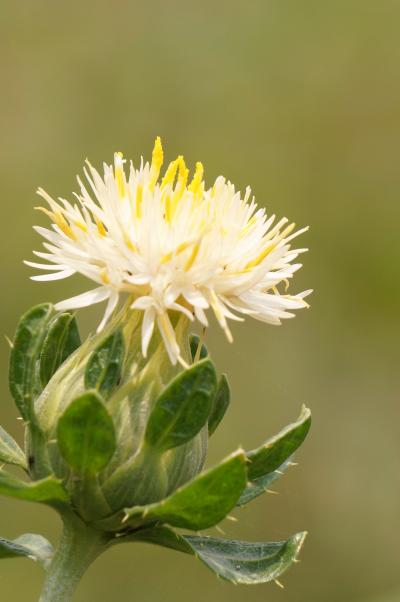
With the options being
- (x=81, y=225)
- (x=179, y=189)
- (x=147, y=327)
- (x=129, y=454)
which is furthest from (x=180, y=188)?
(x=129, y=454)

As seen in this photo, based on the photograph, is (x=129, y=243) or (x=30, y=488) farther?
(x=129, y=243)

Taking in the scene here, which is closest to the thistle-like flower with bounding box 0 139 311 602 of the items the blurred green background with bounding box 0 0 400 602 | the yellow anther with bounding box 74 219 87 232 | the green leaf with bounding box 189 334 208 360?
the yellow anther with bounding box 74 219 87 232

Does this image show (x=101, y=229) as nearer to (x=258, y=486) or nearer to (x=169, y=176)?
(x=169, y=176)

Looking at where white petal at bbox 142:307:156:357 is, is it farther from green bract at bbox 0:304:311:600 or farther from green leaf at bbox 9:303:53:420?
green leaf at bbox 9:303:53:420

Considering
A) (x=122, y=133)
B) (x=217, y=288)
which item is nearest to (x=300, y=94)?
(x=122, y=133)

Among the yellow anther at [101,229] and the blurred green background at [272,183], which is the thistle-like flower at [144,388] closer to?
the yellow anther at [101,229]

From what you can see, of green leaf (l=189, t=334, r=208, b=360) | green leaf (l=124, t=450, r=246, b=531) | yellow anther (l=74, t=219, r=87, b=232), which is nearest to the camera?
green leaf (l=124, t=450, r=246, b=531)
